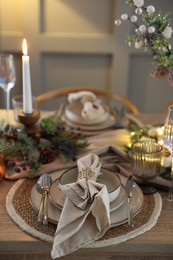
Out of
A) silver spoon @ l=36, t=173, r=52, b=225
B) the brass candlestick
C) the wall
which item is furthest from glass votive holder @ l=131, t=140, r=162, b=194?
the wall

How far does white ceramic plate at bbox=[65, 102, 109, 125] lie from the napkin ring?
435 millimetres

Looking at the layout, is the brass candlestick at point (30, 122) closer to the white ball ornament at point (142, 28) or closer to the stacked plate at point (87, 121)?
the stacked plate at point (87, 121)

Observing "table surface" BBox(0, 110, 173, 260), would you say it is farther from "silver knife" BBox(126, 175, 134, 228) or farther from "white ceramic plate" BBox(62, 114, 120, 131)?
"white ceramic plate" BBox(62, 114, 120, 131)


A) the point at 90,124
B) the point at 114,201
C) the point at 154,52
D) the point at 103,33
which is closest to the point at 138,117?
the point at 90,124

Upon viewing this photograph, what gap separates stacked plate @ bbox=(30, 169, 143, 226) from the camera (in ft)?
2.88

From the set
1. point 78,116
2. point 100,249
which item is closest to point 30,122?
point 78,116

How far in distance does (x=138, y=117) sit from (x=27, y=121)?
54 centimetres

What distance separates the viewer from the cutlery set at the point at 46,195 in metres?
0.87

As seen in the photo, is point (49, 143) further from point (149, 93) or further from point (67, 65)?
point (149, 93)

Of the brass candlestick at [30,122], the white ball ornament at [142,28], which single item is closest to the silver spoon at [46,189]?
the brass candlestick at [30,122]

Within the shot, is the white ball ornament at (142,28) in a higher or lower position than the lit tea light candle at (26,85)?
higher

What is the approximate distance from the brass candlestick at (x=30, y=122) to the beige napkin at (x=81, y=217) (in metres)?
0.32

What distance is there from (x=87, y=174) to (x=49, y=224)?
17 centimetres

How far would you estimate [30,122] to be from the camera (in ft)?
3.94
